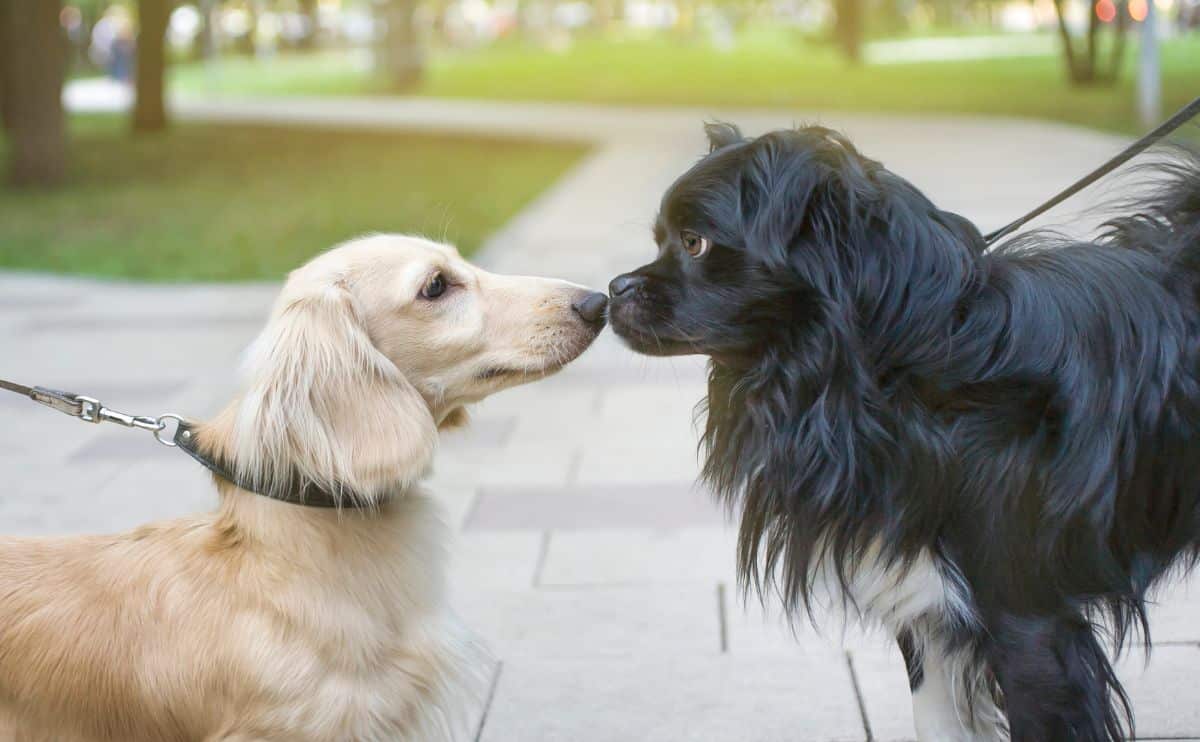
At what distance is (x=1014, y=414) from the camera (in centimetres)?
308

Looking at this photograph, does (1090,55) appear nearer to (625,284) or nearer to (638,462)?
(638,462)

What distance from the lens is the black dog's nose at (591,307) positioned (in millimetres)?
3516

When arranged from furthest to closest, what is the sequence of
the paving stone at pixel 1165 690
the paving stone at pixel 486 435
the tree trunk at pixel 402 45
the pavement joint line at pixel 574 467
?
the tree trunk at pixel 402 45, the paving stone at pixel 486 435, the pavement joint line at pixel 574 467, the paving stone at pixel 1165 690

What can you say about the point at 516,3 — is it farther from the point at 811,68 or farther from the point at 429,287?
the point at 429,287

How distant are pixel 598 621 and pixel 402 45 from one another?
34.7 meters

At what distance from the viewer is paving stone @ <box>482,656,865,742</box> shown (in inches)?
153

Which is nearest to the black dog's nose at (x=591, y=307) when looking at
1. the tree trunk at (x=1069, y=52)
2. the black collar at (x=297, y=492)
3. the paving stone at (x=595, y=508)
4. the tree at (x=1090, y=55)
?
the black collar at (x=297, y=492)

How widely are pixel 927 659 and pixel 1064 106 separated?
21350mm

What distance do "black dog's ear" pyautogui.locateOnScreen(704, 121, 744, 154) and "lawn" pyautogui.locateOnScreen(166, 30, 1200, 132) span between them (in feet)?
52.5

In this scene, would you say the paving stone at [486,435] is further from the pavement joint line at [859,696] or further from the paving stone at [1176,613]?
the paving stone at [1176,613]

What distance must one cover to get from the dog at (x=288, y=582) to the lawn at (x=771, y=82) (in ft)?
54.9

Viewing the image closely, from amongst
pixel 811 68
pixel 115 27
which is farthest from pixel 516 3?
pixel 811 68

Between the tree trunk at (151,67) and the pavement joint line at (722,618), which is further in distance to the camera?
the tree trunk at (151,67)

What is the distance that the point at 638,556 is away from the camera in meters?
5.23
